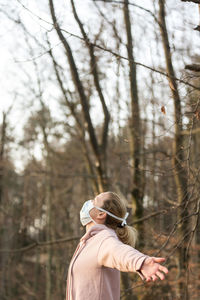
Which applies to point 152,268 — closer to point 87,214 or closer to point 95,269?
point 95,269

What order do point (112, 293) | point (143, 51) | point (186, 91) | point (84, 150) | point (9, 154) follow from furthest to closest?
point (9, 154), point (84, 150), point (143, 51), point (186, 91), point (112, 293)

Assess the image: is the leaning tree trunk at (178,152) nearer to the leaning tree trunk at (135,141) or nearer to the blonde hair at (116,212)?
the leaning tree trunk at (135,141)

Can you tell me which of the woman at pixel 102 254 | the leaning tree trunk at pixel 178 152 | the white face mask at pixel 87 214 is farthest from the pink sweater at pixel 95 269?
the leaning tree trunk at pixel 178 152

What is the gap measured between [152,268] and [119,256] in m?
0.28

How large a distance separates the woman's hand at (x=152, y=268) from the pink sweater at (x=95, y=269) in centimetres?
34

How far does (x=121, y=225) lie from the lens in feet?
9.36

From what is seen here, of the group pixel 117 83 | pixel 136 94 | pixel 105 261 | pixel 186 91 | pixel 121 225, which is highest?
pixel 117 83

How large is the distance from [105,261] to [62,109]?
1605 centimetres

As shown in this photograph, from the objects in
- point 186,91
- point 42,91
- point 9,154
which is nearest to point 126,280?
point 186,91

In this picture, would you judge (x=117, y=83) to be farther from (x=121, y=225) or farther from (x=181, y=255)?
(x=121, y=225)

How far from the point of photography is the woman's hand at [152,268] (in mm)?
1957

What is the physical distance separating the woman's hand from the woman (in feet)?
0.27

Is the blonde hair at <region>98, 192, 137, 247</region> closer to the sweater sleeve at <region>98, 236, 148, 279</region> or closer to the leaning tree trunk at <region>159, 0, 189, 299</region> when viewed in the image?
the sweater sleeve at <region>98, 236, 148, 279</region>

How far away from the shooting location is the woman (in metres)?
2.31
